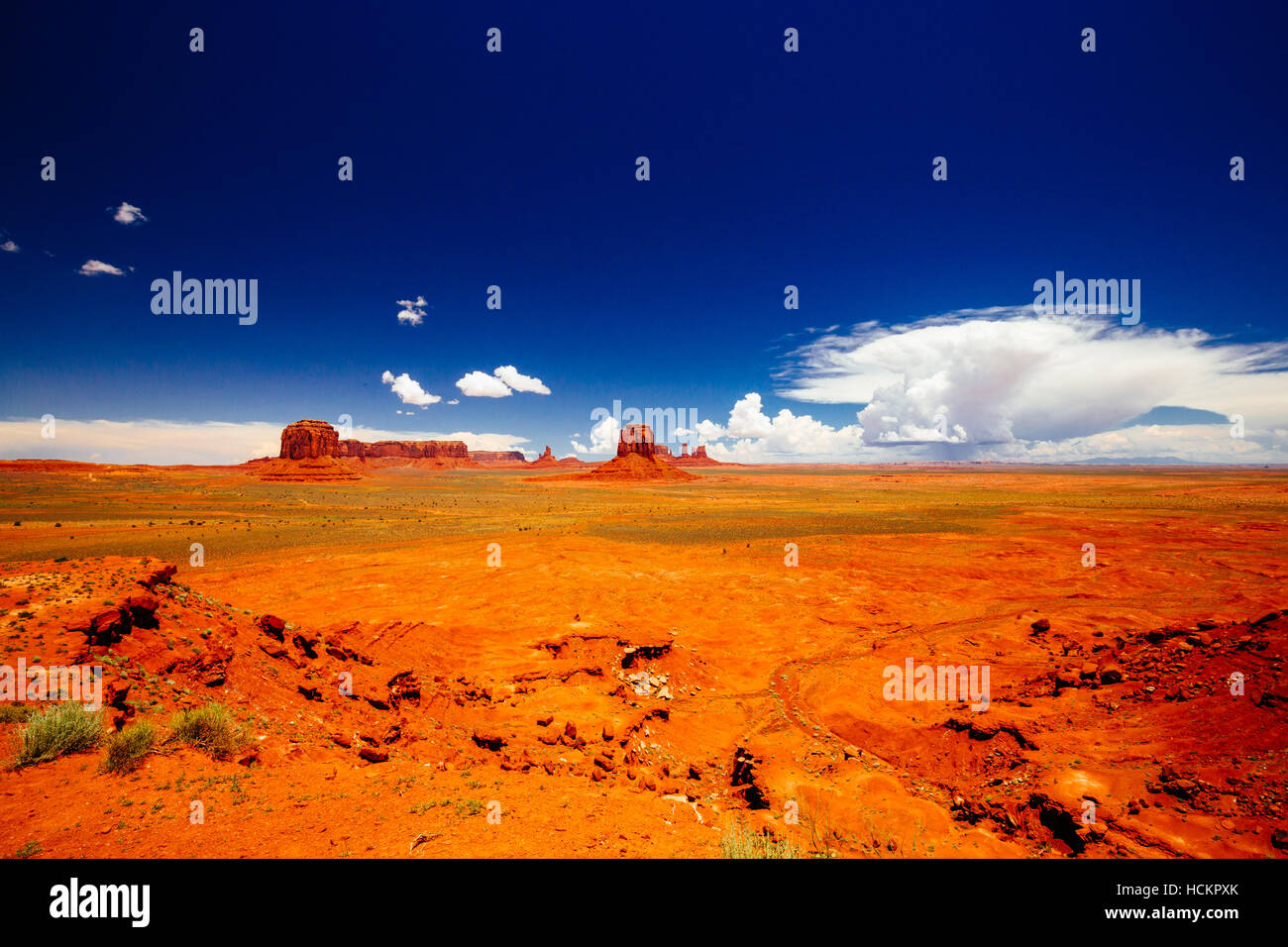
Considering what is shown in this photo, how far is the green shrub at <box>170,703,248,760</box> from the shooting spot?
5957mm

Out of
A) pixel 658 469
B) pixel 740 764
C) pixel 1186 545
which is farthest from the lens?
pixel 658 469

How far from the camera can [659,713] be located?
30.4ft

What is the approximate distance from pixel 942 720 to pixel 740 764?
4399 millimetres

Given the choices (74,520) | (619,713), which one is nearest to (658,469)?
(74,520)

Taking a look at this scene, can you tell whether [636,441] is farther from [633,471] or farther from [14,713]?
[14,713]

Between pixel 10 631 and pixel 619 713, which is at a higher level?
pixel 10 631

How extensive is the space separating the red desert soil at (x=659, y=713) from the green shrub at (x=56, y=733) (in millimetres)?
153

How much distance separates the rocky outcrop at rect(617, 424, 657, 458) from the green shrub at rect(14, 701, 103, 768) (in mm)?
123222
